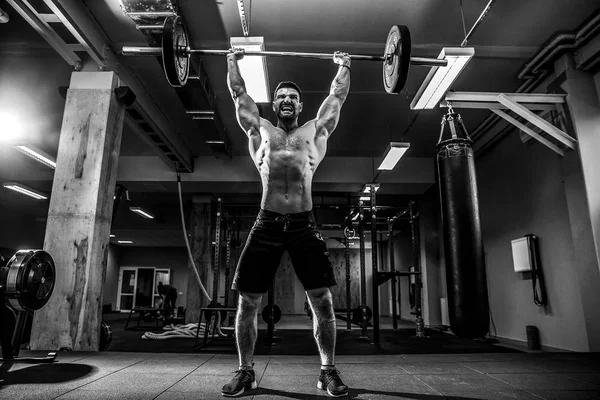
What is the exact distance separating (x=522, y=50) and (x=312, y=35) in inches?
93.4

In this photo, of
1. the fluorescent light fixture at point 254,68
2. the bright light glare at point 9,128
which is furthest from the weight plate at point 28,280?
the bright light glare at point 9,128

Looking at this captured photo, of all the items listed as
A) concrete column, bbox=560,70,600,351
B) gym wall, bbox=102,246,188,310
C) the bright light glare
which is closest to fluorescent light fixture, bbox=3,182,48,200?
the bright light glare

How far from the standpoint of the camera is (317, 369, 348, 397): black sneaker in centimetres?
181

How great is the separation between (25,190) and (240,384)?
8.75m

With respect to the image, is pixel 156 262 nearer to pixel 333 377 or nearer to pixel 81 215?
pixel 81 215

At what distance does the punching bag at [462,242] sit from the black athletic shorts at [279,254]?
0.63m

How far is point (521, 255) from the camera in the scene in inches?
201

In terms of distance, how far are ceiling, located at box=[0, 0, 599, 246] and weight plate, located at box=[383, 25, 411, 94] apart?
4.43 feet

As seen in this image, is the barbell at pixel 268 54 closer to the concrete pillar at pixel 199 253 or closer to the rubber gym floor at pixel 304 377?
the rubber gym floor at pixel 304 377

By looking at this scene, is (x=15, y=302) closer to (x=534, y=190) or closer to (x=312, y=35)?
(x=312, y=35)

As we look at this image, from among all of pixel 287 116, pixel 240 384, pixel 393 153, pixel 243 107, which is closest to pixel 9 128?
pixel 243 107

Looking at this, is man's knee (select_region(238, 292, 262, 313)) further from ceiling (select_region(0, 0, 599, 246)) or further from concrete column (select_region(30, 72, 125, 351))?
ceiling (select_region(0, 0, 599, 246))

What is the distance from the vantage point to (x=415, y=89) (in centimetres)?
497

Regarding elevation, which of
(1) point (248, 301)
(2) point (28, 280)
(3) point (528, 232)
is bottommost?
(1) point (248, 301)
